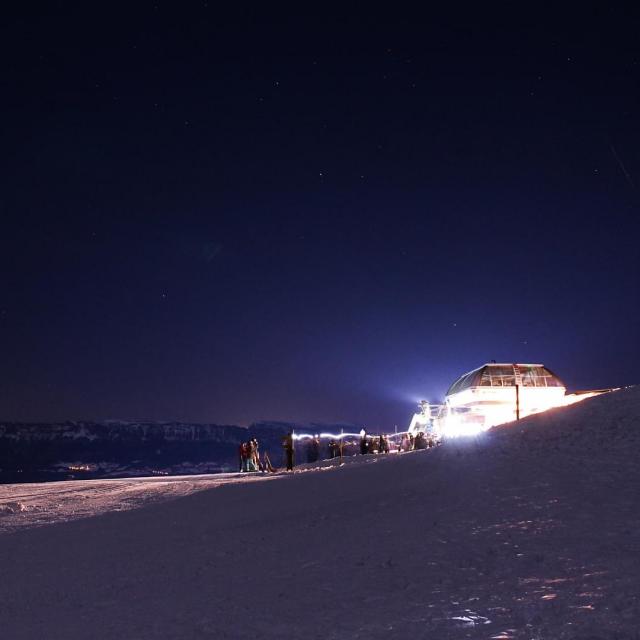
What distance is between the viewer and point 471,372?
161 ft

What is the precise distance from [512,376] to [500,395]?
1.75m

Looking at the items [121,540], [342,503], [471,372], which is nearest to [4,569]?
[121,540]

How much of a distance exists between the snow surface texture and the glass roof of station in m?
32.6

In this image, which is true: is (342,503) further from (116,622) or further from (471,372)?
(471,372)

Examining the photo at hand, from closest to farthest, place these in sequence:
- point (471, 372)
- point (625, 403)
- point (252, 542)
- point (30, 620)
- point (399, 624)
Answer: point (399, 624), point (30, 620), point (252, 542), point (625, 403), point (471, 372)

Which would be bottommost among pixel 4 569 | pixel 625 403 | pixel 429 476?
pixel 4 569

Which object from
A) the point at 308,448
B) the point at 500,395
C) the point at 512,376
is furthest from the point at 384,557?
the point at 512,376

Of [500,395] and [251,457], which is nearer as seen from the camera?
[251,457]

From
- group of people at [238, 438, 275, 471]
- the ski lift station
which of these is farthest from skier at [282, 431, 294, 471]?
the ski lift station

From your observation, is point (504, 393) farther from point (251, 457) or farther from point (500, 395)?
point (251, 457)

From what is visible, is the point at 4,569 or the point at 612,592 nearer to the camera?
the point at 612,592

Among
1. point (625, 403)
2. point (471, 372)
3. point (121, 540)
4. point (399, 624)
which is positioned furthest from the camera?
point (471, 372)

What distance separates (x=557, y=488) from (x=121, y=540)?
7.04m

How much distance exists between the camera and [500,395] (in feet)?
151
